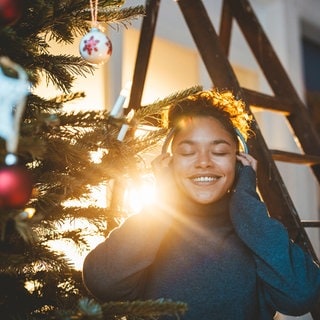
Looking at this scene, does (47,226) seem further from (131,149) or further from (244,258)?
(244,258)

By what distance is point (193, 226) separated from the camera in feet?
3.72

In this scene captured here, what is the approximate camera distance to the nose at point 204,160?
43.1 inches

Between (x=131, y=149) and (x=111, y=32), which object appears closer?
(x=131, y=149)

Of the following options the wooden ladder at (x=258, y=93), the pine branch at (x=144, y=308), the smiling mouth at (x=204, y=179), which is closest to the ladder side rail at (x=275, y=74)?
the wooden ladder at (x=258, y=93)

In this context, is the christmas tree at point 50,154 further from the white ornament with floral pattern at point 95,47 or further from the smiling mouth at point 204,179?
the smiling mouth at point 204,179

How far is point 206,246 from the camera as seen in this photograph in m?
1.11

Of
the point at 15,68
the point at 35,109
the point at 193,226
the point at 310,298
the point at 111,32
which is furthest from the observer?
the point at 111,32

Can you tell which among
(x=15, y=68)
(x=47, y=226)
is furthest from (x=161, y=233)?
(x=15, y=68)

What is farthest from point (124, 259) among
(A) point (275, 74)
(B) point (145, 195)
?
(A) point (275, 74)

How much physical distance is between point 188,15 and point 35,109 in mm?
851

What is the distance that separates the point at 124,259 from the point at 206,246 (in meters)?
0.20

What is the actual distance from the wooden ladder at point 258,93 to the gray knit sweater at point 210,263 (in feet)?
0.72

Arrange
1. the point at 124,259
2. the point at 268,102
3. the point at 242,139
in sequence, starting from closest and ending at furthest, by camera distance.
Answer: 1. the point at 124,259
2. the point at 242,139
3. the point at 268,102

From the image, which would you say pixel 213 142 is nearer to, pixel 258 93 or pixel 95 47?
pixel 95 47
